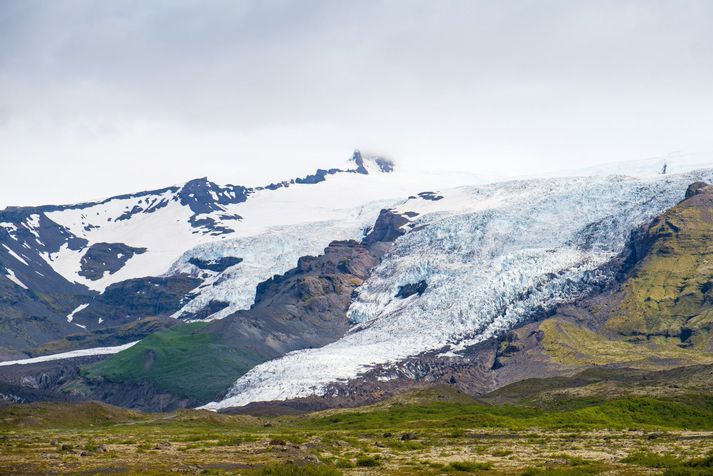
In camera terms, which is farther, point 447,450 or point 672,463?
point 447,450

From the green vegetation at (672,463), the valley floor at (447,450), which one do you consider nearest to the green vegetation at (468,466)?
the valley floor at (447,450)

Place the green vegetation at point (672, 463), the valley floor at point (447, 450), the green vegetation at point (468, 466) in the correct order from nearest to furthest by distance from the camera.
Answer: the green vegetation at point (672, 463)
the valley floor at point (447, 450)
the green vegetation at point (468, 466)

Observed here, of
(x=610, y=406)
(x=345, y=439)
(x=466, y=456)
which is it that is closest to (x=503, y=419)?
(x=610, y=406)

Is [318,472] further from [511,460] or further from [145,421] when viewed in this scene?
[145,421]

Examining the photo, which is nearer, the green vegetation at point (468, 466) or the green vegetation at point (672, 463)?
the green vegetation at point (672, 463)

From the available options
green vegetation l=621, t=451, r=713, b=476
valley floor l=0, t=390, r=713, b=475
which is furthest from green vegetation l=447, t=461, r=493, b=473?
green vegetation l=621, t=451, r=713, b=476

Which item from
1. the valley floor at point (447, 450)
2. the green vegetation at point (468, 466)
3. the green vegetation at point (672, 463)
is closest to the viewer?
the green vegetation at point (672, 463)

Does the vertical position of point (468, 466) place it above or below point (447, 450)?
above

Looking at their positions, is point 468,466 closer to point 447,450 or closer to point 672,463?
point 672,463

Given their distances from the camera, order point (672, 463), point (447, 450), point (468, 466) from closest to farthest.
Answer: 1. point (672, 463)
2. point (468, 466)
3. point (447, 450)

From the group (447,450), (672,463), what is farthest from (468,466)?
(447,450)

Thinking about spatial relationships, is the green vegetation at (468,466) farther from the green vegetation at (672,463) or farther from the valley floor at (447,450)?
the green vegetation at (672,463)

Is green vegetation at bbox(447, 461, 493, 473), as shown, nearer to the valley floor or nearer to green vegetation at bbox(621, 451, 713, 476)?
the valley floor

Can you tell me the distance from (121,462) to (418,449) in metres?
30.2
